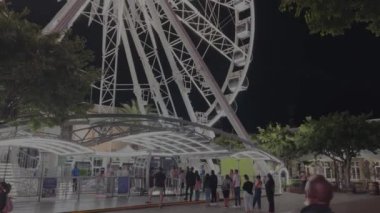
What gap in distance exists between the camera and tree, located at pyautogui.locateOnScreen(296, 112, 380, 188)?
37031 millimetres

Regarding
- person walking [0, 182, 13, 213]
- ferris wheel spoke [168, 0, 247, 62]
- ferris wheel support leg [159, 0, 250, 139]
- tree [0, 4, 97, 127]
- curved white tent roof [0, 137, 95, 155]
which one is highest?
ferris wheel spoke [168, 0, 247, 62]

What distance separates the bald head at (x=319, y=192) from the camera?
3.35 meters

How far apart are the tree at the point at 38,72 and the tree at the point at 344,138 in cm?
2801

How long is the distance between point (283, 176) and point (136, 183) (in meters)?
13.5

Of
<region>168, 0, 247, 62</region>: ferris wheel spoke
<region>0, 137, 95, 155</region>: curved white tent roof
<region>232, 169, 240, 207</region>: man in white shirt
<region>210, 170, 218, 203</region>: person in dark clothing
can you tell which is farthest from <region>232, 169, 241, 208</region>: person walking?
<region>168, 0, 247, 62</region>: ferris wheel spoke

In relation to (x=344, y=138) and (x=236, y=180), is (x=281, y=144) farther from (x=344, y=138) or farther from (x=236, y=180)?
(x=236, y=180)

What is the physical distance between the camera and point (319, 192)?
3.36 meters

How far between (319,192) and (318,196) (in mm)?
39

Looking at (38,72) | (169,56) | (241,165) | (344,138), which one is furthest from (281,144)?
(38,72)

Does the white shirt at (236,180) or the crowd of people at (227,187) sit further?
the white shirt at (236,180)

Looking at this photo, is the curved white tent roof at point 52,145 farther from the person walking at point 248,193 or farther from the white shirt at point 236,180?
the person walking at point 248,193

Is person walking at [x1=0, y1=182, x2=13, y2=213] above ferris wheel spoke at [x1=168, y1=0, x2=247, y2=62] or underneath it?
underneath

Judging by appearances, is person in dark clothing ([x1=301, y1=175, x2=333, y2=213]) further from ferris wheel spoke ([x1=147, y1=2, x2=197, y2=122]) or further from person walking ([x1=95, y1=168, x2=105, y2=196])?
ferris wheel spoke ([x1=147, y1=2, x2=197, y2=122])


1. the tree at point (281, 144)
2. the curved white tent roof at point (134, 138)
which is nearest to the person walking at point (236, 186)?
the curved white tent roof at point (134, 138)
